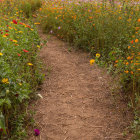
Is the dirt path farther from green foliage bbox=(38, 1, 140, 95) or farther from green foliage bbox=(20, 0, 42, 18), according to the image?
green foliage bbox=(20, 0, 42, 18)

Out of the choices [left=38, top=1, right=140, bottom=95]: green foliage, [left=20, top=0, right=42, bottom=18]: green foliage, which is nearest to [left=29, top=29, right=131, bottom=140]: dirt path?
[left=38, top=1, right=140, bottom=95]: green foliage

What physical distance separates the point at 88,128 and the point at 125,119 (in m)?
0.49

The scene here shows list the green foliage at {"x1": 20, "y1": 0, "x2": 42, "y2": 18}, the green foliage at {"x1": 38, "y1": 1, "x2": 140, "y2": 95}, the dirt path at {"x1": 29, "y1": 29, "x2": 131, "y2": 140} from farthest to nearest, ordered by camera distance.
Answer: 1. the green foliage at {"x1": 20, "y1": 0, "x2": 42, "y2": 18}
2. the green foliage at {"x1": 38, "y1": 1, "x2": 140, "y2": 95}
3. the dirt path at {"x1": 29, "y1": 29, "x2": 131, "y2": 140}

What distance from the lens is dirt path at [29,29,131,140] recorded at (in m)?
2.43

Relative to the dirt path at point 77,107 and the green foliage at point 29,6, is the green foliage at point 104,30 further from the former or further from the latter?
the green foliage at point 29,6

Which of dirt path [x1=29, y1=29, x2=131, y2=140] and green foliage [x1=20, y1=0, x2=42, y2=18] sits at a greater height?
green foliage [x1=20, y1=0, x2=42, y2=18]

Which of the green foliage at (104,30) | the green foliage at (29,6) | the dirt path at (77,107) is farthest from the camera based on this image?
the green foliage at (29,6)

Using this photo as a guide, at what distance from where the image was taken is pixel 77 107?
2889 mm

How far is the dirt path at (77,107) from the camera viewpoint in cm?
243

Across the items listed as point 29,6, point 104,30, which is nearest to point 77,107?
point 104,30

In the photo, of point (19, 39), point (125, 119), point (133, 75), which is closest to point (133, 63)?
point (133, 75)

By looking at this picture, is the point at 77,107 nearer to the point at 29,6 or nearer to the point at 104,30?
the point at 104,30

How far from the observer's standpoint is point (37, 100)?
300 centimetres

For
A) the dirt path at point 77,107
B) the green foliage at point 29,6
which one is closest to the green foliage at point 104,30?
the dirt path at point 77,107
